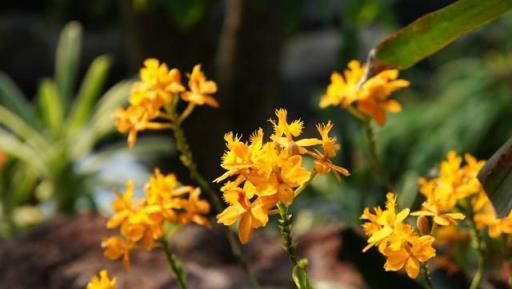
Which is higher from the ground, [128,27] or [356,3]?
[128,27]

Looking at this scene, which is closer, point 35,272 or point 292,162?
point 292,162

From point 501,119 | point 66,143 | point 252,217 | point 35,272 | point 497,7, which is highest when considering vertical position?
point 66,143

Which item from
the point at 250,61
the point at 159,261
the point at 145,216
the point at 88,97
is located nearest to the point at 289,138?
the point at 145,216

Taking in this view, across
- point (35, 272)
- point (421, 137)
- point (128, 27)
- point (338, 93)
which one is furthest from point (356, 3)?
point (338, 93)

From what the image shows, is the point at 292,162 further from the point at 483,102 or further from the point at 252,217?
the point at 483,102

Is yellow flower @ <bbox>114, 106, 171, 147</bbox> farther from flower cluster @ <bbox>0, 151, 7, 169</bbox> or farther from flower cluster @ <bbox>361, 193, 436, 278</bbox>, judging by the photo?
flower cluster @ <bbox>0, 151, 7, 169</bbox>

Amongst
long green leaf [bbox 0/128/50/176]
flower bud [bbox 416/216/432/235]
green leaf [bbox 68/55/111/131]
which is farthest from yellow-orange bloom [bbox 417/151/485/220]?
green leaf [bbox 68/55/111/131]

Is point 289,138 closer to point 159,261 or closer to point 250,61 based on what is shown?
point 159,261
